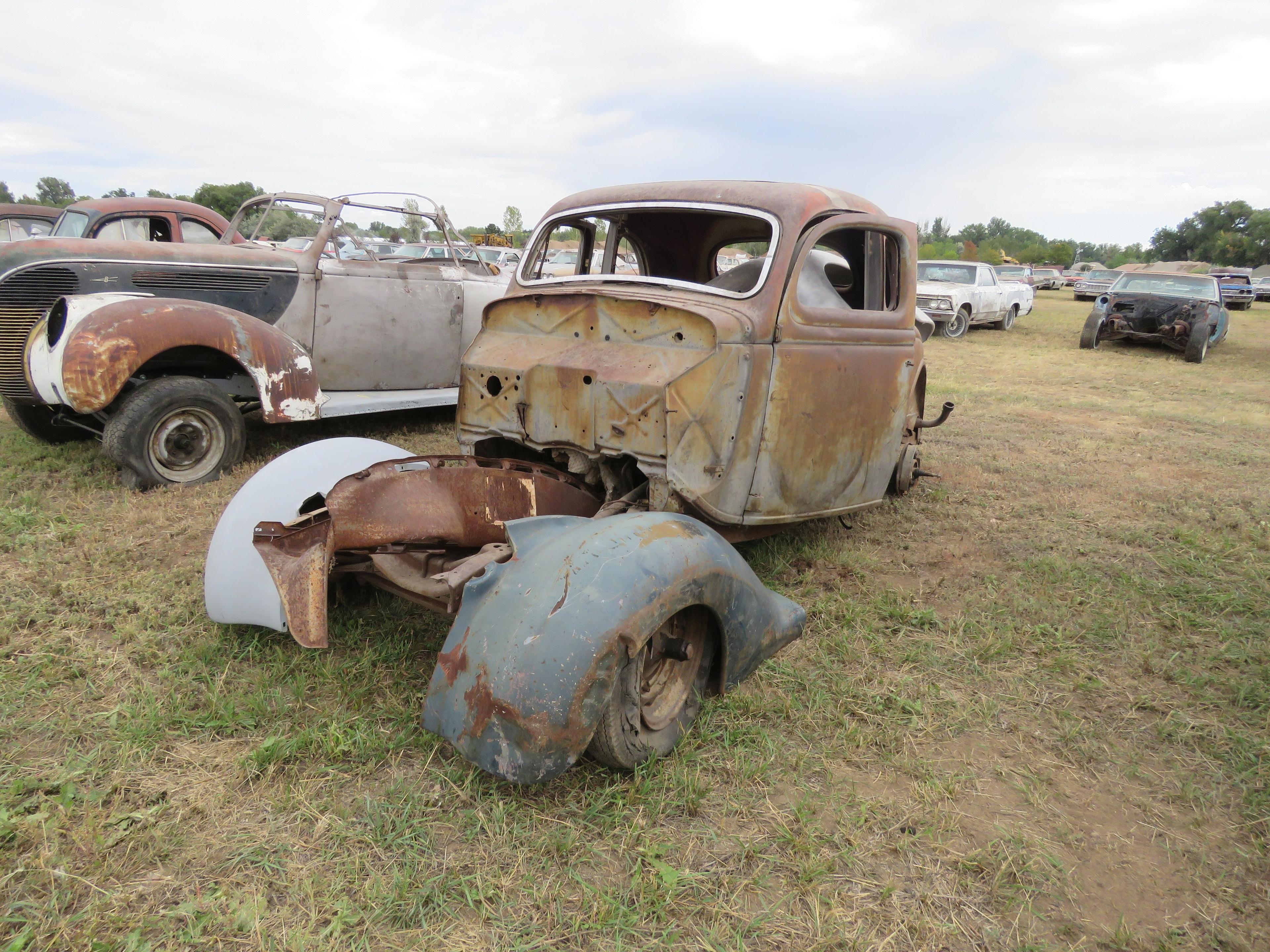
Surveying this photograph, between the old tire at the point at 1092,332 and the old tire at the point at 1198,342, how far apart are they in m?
1.40

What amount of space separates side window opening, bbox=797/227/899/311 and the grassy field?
4.56 feet

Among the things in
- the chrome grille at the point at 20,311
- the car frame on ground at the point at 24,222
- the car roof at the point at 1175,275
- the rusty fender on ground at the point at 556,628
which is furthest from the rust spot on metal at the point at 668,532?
the car roof at the point at 1175,275

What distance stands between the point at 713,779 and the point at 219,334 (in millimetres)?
4317

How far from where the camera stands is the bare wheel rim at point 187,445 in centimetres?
495

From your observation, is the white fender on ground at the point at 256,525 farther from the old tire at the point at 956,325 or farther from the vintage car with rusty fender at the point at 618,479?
the old tire at the point at 956,325

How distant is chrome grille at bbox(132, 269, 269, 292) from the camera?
5.55 m

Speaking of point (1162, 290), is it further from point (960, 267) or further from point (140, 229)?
point (140, 229)

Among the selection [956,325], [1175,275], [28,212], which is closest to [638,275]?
[28,212]

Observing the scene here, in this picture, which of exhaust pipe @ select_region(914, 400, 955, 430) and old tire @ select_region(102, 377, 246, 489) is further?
exhaust pipe @ select_region(914, 400, 955, 430)

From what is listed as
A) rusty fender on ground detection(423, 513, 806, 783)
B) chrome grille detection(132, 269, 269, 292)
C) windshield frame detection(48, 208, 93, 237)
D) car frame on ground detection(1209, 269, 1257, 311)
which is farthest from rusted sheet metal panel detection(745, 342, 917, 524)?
car frame on ground detection(1209, 269, 1257, 311)

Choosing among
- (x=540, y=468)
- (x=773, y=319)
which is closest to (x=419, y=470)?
(x=540, y=468)

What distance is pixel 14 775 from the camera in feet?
7.75

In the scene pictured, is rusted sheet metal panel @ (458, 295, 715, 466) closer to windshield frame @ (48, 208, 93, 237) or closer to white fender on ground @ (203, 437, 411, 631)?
white fender on ground @ (203, 437, 411, 631)

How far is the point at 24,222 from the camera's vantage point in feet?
38.8
